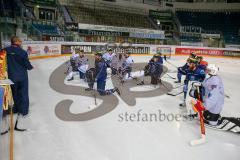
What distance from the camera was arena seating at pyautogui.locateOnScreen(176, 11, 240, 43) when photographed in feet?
117

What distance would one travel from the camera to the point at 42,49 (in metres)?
19.6

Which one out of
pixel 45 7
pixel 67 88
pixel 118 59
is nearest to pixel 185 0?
pixel 45 7

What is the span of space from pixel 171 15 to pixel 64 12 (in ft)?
47.0

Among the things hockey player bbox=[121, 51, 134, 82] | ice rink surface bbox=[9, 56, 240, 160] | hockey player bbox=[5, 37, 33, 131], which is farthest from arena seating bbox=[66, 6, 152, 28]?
hockey player bbox=[5, 37, 33, 131]

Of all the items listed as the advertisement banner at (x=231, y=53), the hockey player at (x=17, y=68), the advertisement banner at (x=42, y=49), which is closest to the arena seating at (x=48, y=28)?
the advertisement banner at (x=42, y=49)

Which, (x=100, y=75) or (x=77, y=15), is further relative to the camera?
(x=77, y=15)

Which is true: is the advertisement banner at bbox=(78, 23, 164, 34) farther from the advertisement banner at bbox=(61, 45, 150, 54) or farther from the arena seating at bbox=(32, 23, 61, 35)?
the advertisement banner at bbox=(61, 45, 150, 54)

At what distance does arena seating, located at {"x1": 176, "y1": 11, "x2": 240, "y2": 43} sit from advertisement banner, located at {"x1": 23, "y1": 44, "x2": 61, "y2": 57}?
66.0 feet

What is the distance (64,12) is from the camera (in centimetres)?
2803

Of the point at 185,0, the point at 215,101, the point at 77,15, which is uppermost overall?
the point at 185,0

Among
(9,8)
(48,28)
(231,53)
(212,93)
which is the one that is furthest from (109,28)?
(212,93)

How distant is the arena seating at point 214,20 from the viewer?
35.8m

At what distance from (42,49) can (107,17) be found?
546 inches

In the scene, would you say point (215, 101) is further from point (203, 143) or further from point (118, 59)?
point (118, 59)
